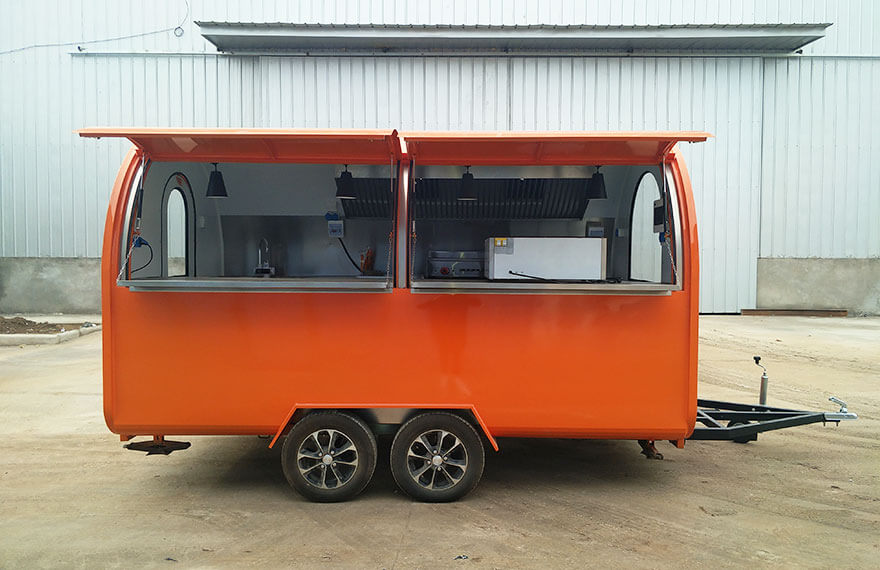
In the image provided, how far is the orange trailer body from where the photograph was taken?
3959mm

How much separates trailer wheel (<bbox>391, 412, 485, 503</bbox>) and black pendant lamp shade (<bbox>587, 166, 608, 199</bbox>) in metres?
2.44

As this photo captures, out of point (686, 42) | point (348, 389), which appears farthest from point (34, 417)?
point (686, 42)

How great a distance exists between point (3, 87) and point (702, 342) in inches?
635

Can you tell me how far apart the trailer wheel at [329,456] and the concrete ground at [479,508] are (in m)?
0.12

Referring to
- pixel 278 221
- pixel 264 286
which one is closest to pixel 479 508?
pixel 264 286

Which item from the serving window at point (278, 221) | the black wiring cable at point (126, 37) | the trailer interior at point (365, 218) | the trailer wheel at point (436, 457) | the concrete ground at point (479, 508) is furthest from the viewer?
the black wiring cable at point (126, 37)

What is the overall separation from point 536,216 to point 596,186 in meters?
0.71

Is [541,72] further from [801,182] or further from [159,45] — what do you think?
[159,45]

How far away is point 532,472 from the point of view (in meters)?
4.66

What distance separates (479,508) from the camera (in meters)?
3.98

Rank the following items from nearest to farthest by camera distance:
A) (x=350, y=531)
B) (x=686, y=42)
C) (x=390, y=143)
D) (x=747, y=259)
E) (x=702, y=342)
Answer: (x=350, y=531) < (x=390, y=143) < (x=702, y=342) < (x=686, y=42) < (x=747, y=259)

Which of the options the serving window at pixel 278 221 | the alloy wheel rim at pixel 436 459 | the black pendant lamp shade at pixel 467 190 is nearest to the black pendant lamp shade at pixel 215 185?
the serving window at pixel 278 221

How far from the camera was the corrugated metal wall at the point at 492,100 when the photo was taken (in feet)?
45.0

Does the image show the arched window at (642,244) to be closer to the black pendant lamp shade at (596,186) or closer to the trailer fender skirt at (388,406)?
the black pendant lamp shade at (596,186)
